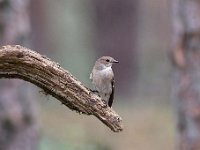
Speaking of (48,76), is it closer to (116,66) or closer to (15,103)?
(15,103)

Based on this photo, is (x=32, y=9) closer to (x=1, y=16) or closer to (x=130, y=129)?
(x=130, y=129)

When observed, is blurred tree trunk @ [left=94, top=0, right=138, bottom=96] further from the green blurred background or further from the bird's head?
the bird's head

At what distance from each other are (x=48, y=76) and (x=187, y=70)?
4.52 m

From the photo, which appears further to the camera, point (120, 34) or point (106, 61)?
point (120, 34)

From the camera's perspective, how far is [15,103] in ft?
41.0

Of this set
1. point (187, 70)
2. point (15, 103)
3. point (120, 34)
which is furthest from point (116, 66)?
point (187, 70)

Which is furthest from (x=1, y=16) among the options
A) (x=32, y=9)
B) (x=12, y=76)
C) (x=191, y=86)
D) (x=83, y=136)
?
(x=32, y=9)

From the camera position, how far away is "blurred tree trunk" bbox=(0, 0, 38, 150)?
1234cm

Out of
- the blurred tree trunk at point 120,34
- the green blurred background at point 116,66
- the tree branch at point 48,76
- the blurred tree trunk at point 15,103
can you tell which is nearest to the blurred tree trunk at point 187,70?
the blurred tree trunk at point 15,103

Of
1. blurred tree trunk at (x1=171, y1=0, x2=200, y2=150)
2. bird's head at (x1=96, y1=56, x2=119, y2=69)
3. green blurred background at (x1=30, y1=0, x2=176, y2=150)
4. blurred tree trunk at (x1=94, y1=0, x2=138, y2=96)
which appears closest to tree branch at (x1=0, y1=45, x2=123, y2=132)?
bird's head at (x1=96, y1=56, x2=119, y2=69)

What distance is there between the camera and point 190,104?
10633 mm

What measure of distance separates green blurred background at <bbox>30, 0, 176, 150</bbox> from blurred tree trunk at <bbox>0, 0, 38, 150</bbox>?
3.71 metres

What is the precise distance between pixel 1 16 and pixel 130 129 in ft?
28.9

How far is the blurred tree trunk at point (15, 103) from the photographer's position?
40.5 feet
